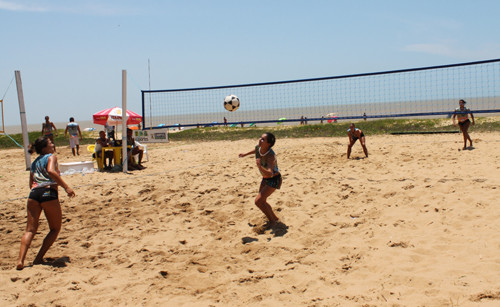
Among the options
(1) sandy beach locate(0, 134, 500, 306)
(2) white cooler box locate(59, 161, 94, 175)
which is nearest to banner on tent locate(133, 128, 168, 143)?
(2) white cooler box locate(59, 161, 94, 175)

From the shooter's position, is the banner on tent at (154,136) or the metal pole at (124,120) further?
the banner on tent at (154,136)

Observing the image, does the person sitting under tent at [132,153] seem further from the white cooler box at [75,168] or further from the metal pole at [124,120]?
the white cooler box at [75,168]

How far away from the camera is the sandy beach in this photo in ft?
12.2

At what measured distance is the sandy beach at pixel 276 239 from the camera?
12.2 ft

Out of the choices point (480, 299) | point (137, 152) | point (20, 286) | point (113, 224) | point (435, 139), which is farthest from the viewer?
point (435, 139)

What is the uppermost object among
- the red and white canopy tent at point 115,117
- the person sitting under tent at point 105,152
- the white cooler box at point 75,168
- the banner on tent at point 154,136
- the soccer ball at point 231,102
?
the soccer ball at point 231,102

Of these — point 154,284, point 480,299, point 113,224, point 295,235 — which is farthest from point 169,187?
point 480,299

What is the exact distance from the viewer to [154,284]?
4.05m

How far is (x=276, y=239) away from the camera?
512cm

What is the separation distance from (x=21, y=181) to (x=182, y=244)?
188 inches

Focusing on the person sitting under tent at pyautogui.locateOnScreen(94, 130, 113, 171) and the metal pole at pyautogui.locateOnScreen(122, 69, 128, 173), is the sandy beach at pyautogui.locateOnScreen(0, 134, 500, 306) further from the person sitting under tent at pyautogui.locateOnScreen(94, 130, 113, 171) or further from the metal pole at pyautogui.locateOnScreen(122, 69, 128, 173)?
the person sitting under tent at pyautogui.locateOnScreen(94, 130, 113, 171)

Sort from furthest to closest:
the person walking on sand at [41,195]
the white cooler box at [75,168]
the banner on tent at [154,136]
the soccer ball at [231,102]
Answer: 1. the soccer ball at [231,102]
2. the banner on tent at [154,136]
3. the white cooler box at [75,168]
4. the person walking on sand at [41,195]

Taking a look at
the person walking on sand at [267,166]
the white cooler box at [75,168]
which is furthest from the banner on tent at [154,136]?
the person walking on sand at [267,166]

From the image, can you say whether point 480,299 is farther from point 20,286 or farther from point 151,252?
point 20,286
